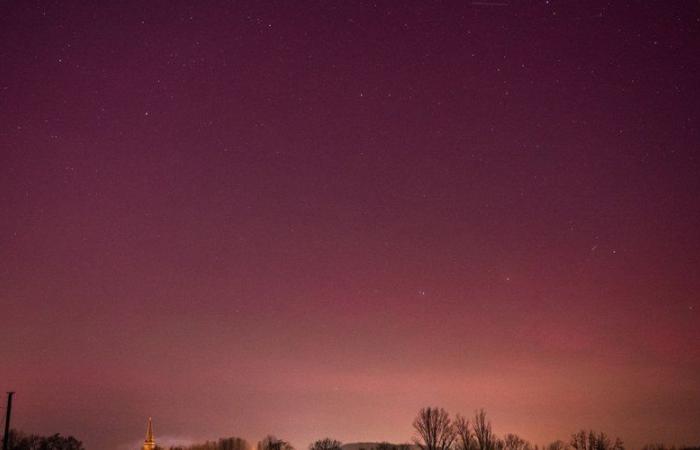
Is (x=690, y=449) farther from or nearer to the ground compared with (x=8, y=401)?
nearer to the ground

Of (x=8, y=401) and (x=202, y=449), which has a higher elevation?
(x=8, y=401)

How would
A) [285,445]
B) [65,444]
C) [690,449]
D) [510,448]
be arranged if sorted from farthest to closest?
[285,445], [690,449], [65,444], [510,448]

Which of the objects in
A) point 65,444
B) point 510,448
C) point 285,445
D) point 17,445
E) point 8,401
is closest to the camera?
point 8,401

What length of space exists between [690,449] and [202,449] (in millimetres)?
117581

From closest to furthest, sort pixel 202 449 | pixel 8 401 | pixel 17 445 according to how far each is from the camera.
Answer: pixel 8 401
pixel 17 445
pixel 202 449

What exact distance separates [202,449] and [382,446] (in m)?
58.5

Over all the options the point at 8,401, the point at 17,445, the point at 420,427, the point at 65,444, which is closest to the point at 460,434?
the point at 420,427

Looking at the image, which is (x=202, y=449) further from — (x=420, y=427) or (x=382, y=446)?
(x=420, y=427)

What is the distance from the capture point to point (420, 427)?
288 ft

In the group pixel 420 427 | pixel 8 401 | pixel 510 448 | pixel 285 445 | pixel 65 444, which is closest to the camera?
pixel 8 401

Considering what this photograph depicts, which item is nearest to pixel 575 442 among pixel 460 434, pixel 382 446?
pixel 460 434

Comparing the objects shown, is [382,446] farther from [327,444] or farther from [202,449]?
[202,449]

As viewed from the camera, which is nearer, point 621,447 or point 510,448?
point 621,447

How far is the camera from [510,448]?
11156cm
